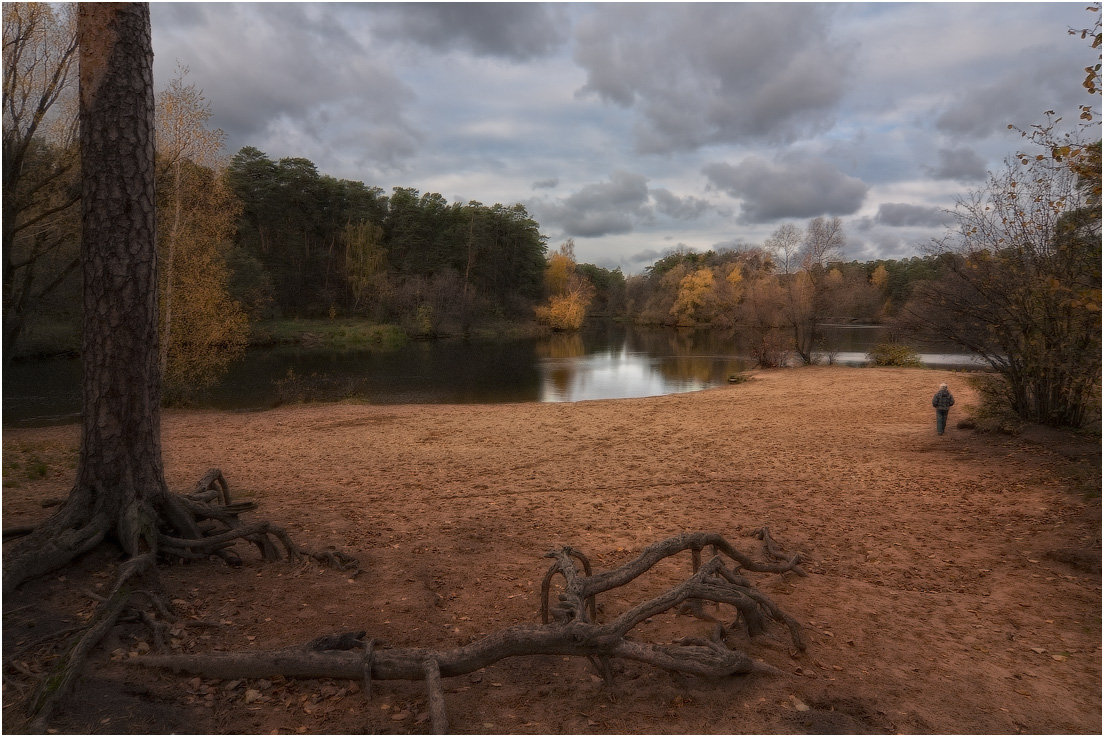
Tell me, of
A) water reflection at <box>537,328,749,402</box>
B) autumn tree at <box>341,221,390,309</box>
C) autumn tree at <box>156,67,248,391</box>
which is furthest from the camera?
autumn tree at <box>341,221,390,309</box>

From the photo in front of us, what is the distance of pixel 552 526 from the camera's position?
703 cm

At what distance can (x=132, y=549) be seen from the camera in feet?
14.6

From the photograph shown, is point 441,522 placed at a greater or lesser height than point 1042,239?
lesser

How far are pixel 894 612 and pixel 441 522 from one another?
457 centimetres

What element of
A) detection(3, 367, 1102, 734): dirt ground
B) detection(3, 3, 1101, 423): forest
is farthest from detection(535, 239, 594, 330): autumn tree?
detection(3, 367, 1102, 734): dirt ground

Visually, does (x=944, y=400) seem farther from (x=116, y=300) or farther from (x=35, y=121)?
(x=35, y=121)

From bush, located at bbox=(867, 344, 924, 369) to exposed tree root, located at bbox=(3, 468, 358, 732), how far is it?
102 ft

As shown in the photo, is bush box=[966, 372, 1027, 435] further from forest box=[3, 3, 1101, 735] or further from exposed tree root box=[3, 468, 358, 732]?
exposed tree root box=[3, 468, 358, 732]

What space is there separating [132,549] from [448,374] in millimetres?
27051

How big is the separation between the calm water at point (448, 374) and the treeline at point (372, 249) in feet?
31.0

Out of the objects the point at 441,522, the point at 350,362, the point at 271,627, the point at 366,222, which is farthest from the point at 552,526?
the point at 366,222

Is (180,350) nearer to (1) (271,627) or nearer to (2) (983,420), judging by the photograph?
(1) (271,627)

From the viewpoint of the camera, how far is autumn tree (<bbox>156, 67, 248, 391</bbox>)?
16859mm

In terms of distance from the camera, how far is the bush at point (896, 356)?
29.7 m
